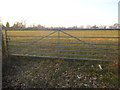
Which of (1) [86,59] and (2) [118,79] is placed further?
(1) [86,59]

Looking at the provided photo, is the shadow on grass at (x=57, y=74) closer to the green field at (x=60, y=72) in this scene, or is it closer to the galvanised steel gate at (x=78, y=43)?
the green field at (x=60, y=72)

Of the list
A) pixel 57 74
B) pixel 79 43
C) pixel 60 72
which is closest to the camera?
pixel 57 74

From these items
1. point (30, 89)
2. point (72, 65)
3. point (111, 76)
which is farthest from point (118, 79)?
point (30, 89)

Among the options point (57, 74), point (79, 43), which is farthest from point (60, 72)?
point (79, 43)

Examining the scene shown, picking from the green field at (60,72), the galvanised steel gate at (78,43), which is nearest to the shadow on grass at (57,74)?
the green field at (60,72)

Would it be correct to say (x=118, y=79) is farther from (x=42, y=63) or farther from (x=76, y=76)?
(x=42, y=63)

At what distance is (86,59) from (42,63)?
2.19 metres

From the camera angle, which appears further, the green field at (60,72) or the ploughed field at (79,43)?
the ploughed field at (79,43)

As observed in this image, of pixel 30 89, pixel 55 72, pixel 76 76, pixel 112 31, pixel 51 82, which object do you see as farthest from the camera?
pixel 112 31

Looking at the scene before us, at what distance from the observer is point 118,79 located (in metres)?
3.65

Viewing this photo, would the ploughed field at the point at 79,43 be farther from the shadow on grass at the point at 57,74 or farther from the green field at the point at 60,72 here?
the shadow on grass at the point at 57,74

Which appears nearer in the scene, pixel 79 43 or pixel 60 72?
pixel 60 72

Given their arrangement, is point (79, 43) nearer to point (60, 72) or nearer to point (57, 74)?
point (60, 72)

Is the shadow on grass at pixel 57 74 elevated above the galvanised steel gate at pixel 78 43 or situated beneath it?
situated beneath
